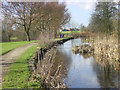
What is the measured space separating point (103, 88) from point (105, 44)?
7.33 m

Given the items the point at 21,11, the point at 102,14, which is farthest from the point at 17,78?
the point at 102,14

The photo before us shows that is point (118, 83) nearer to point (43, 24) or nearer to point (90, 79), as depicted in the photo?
point (90, 79)

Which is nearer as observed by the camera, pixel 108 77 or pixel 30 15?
pixel 108 77

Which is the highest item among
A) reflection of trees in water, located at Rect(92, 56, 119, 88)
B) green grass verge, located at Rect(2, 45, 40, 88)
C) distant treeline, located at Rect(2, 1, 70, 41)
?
distant treeline, located at Rect(2, 1, 70, 41)

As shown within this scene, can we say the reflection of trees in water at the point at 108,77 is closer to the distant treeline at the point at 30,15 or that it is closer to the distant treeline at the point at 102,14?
the distant treeline at the point at 30,15

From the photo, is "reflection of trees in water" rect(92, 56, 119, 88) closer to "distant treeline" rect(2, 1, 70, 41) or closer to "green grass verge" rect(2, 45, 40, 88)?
"green grass verge" rect(2, 45, 40, 88)

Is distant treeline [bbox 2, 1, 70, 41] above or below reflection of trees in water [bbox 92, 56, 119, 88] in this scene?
above

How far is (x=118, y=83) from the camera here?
24.5 ft

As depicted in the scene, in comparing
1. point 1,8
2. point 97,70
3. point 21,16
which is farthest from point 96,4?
point 97,70

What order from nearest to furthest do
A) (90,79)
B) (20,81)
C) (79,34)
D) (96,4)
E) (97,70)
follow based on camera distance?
(20,81) < (90,79) < (97,70) < (96,4) < (79,34)

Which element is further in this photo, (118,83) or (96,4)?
(96,4)

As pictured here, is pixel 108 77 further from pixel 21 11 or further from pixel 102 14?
pixel 102 14

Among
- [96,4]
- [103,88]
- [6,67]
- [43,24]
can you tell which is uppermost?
[96,4]

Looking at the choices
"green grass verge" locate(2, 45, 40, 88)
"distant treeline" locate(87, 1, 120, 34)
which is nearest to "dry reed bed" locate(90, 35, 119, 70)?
"green grass verge" locate(2, 45, 40, 88)
